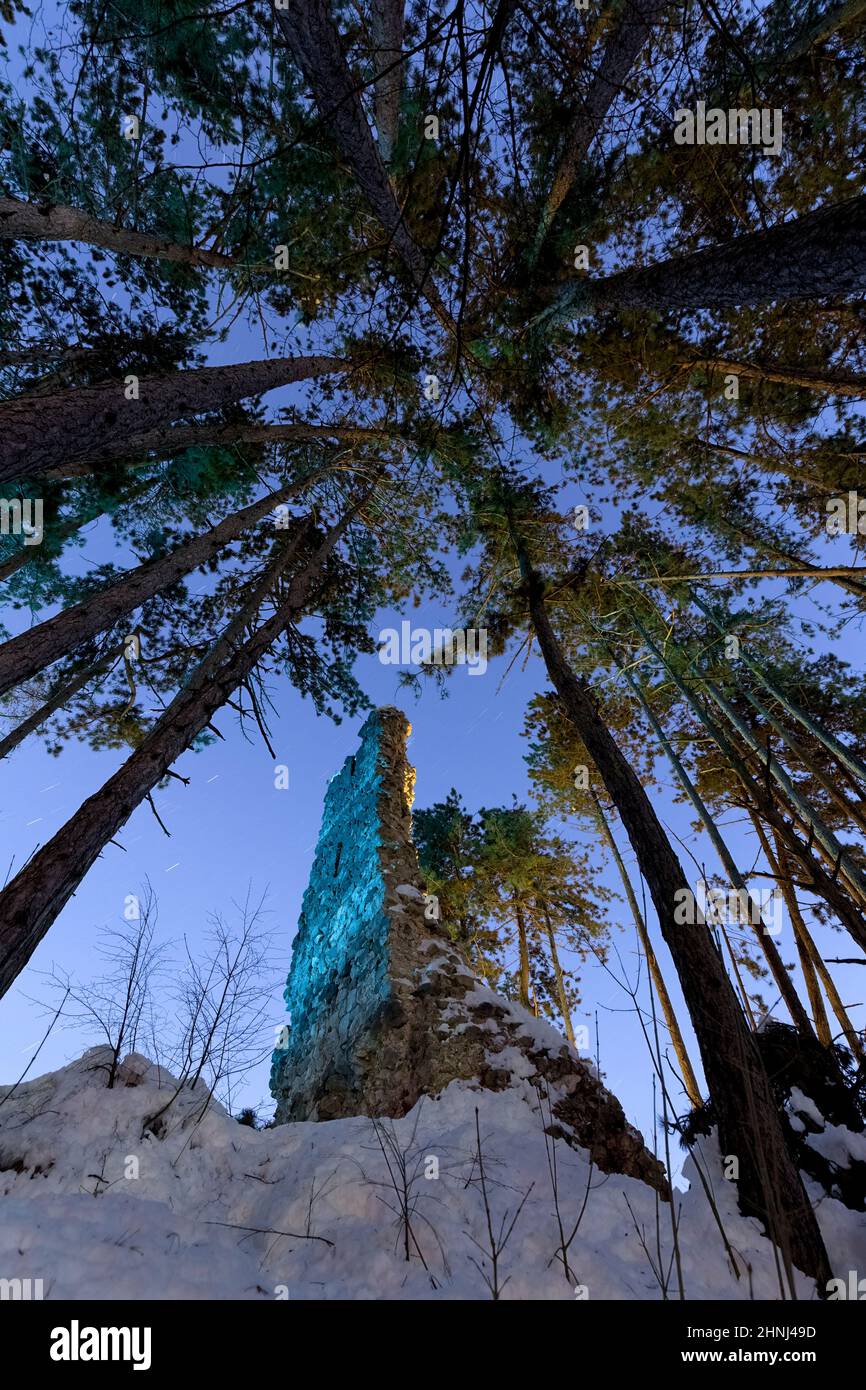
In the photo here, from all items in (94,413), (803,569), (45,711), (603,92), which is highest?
(603,92)

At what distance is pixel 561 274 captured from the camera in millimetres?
6125

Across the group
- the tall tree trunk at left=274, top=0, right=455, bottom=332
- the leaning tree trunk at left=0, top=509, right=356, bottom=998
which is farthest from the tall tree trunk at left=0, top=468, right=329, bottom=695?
the tall tree trunk at left=274, top=0, right=455, bottom=332

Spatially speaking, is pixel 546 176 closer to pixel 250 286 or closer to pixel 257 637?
pixel 250 286

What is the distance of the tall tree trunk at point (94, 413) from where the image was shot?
312cm

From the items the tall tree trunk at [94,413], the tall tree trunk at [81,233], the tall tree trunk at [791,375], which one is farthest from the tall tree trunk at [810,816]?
the tall tree trunk at [81,233]

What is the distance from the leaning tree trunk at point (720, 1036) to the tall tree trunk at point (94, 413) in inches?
177

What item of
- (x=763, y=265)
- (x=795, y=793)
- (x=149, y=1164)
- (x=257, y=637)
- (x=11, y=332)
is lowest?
(x=149, y=1164)

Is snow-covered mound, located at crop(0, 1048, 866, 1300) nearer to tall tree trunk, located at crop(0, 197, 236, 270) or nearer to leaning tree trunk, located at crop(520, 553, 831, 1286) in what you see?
leaning tree trunk, located at crop(520, 553, 831, 1286)

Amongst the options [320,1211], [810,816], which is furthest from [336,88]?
[810,816]

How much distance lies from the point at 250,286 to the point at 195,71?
175 centimetres

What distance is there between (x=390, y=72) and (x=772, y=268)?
3.15 m

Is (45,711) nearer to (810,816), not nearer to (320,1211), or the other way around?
(320,1211)

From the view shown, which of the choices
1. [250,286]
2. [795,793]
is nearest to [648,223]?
[250,286]

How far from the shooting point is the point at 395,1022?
16.3ft
